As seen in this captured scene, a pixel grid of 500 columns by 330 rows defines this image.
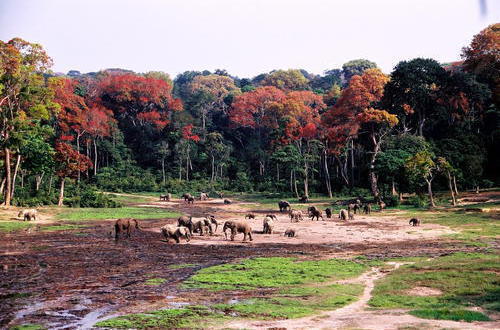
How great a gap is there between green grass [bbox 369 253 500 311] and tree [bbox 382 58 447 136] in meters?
43.4

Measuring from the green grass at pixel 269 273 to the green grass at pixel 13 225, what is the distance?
18390 mm

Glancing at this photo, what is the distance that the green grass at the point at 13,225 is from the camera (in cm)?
3242

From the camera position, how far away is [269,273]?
1920cm

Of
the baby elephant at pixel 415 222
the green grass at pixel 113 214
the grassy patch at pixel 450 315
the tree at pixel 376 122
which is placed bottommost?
the grassy patch at pixel 450 315

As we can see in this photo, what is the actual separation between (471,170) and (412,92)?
49.4 ft

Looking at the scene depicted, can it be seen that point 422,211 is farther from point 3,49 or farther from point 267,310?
point 3,49

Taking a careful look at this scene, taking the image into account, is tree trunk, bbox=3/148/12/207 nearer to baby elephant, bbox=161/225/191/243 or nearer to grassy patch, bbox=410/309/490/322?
baby elephant, bbox=161/225/191/243

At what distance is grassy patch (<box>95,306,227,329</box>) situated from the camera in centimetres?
1259

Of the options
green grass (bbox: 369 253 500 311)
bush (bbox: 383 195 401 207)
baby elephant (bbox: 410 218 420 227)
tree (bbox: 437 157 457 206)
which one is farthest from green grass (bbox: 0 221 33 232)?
tree (bbox: 437 157 457 206)

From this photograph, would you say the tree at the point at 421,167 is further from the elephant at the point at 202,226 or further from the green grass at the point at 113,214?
the elephant at the point at 202,226

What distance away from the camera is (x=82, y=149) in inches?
3098

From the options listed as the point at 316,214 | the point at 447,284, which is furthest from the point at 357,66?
the point at 447,284

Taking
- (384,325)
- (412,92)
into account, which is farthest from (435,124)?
(384,325)

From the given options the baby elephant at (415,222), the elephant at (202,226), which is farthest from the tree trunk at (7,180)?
the baby elephant at (415,222)
